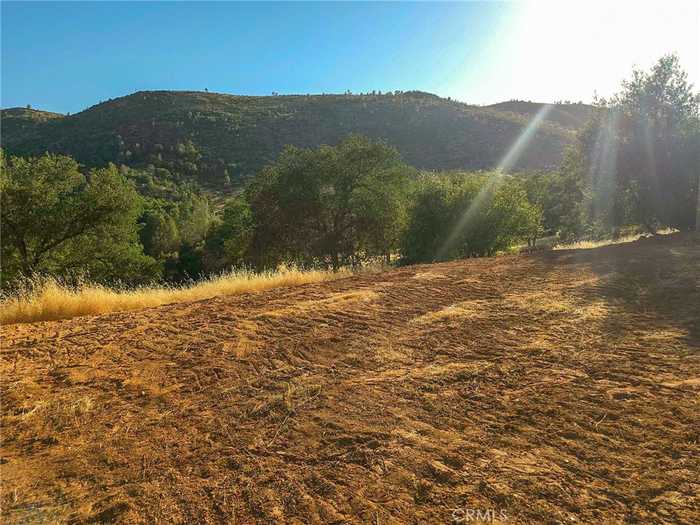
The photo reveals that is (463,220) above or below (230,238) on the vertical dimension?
above

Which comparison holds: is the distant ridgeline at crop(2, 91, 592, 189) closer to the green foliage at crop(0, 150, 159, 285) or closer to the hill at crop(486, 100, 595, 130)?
the hill at crop(486, 100, 595, 130)

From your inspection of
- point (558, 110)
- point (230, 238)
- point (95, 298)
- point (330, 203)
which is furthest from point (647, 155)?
point (558, 110)

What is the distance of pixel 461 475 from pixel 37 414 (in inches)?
130

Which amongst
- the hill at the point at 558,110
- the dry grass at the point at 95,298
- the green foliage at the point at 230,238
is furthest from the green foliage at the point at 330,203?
the hill at the point at 558,110

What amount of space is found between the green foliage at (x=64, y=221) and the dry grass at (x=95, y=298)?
31.4ft

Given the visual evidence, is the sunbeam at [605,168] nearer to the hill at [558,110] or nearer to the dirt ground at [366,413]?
the dirt ground at [366,413]

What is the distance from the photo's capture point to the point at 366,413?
3033mm

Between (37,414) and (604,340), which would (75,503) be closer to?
(37,414)

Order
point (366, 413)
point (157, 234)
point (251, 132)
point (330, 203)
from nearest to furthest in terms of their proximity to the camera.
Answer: point (366, 413), point (330, 203), point (157, 234), point (251, 132)

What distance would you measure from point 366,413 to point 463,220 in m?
17.8

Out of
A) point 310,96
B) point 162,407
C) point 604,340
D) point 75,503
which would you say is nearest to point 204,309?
point 162,407

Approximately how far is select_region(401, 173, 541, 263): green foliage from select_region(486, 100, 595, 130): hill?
61782mm

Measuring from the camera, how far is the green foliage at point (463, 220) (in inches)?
774

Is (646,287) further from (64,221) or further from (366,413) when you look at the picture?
(64,221)
